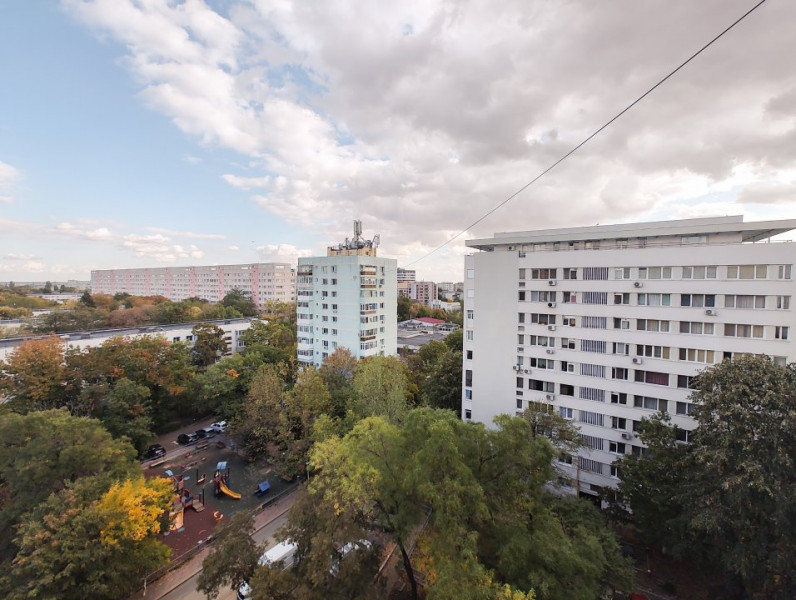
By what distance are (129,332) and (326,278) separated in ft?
63.0

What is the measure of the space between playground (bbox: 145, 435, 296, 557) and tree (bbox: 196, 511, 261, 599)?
6288mm

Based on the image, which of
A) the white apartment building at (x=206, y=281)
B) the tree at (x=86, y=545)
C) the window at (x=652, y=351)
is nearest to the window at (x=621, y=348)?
the window at (x=652, y=351)

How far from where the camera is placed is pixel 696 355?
538 inches

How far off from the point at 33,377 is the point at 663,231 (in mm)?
32850

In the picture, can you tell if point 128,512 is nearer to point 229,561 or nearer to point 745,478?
point 229,561

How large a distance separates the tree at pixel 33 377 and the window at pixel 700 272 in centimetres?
3103

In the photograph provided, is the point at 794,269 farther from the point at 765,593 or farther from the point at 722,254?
the point at 765,593

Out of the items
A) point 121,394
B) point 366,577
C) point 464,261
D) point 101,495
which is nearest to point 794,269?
point 464,261

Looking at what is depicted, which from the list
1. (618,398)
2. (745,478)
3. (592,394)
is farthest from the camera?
(592,394)

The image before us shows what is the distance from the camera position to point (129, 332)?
3103cm

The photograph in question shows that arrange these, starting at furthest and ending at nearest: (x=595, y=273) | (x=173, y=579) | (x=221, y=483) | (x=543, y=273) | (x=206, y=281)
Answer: (x=206, y=281) < (x=221, y=483) < (x=543, y=273) < (x=595, y=273) < (x=173, y=579)

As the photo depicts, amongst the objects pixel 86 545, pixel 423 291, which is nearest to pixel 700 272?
pixel 86 545

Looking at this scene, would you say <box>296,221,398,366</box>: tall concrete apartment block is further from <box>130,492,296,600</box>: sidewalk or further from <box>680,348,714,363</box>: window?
<box>680,348,714,363</box>: window

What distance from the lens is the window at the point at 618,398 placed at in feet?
49.6
